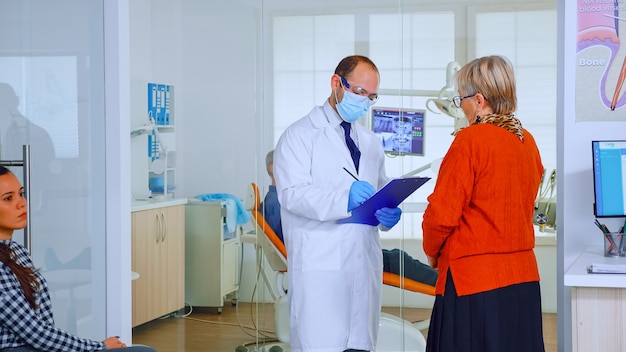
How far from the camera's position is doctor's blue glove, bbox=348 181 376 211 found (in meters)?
2.64

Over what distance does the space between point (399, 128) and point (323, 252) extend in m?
1.14

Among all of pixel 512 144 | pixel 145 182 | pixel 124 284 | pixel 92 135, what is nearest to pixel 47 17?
pixel 92 135

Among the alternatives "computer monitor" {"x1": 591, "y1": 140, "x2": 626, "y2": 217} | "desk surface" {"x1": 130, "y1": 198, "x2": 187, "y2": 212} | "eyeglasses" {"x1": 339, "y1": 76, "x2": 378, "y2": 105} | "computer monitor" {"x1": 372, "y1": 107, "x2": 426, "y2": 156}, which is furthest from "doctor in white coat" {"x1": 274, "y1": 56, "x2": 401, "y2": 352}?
"desk surface" {"x1": 130, "y1": 198, "x2": 187, "y2": 212}

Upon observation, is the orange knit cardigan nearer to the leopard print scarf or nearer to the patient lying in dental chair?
the leopard print scarf

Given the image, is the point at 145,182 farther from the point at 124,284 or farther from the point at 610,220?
the point at 610,220

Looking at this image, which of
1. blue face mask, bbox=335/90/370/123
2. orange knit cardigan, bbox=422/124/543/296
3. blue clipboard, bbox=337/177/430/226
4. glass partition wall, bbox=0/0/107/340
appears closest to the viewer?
orange knit cardigan, bbox=422/124/543/296

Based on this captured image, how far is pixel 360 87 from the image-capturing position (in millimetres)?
2814

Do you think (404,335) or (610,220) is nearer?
(610,220)

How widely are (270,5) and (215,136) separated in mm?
640

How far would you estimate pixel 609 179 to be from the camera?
2684 mm

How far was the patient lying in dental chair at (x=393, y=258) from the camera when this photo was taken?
3.70m

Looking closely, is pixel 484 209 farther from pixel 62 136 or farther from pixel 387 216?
pixel 62 136

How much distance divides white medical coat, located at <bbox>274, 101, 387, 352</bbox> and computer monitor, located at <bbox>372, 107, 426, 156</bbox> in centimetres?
91

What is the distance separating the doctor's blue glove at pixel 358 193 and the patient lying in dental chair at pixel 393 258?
1.11m
